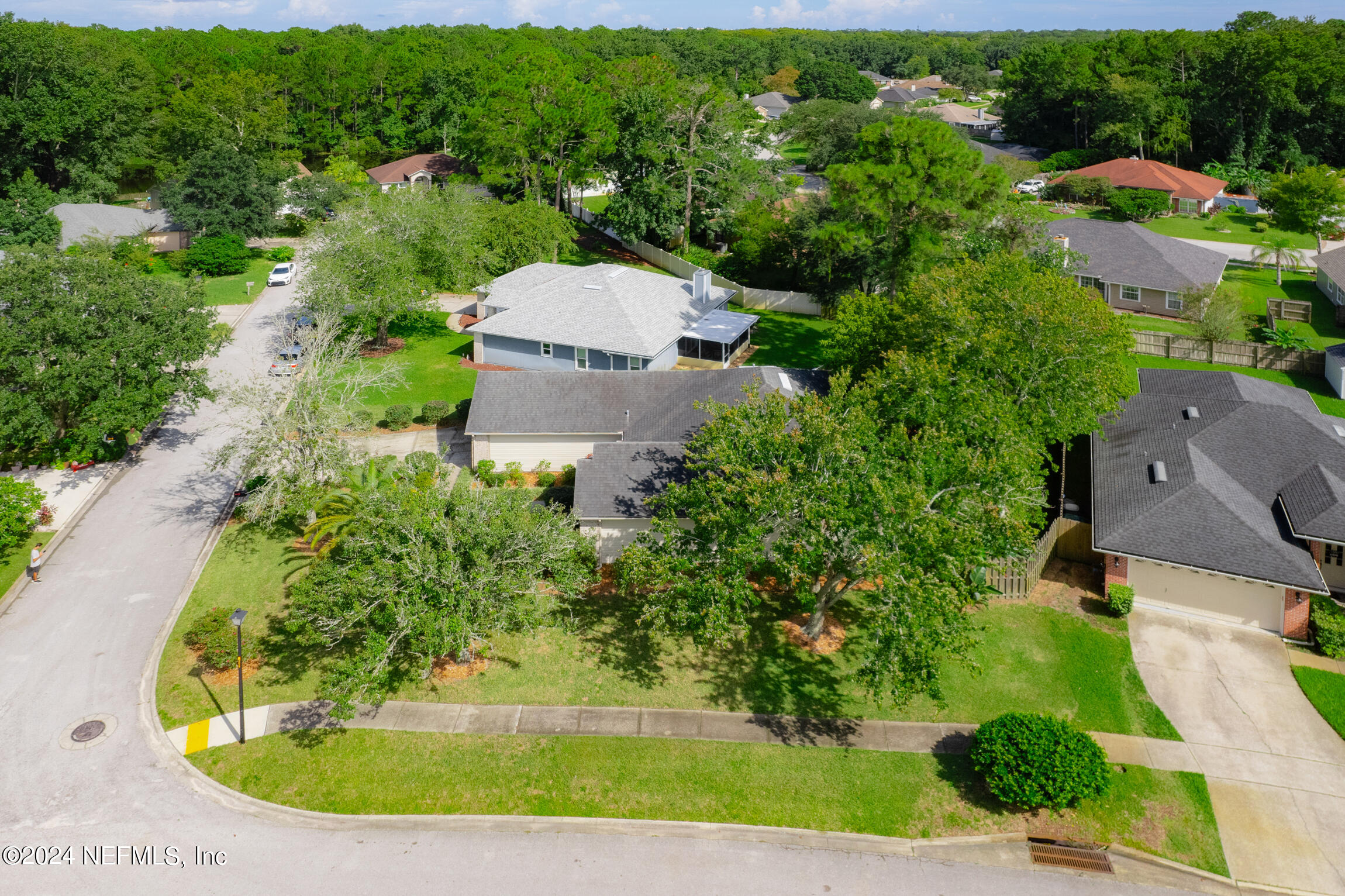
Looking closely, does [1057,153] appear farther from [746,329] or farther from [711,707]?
[711,707]

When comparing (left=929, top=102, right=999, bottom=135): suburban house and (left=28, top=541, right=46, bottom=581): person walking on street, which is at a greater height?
(left=929, top=102, right=999, bottom=135): suburban house

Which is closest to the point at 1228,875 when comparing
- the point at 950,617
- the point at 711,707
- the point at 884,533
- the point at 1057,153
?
the point at 950,617

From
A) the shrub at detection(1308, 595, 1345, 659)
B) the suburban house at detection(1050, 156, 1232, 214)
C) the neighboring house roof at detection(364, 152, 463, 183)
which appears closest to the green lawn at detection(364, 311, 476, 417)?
the shrub at detection(1308, 595, 1345, 659)

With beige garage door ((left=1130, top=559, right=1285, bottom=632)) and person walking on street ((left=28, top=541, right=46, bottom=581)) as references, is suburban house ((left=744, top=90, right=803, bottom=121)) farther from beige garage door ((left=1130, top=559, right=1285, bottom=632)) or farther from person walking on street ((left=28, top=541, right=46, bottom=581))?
person walking on street ((left=28, top=541, right=46, bottom=581))

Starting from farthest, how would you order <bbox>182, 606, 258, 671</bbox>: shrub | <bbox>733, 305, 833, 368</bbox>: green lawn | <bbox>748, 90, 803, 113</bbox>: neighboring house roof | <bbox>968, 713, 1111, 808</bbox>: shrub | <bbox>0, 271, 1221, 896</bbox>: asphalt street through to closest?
1. <bbox>748, 90, 803, 113</bbox>: neighboring house roof
2. <bbox>733, 305, 833, 368</bbox>: green lawn
3. <bbox>182, 606, 258, 671</bbox>: shrub
4. <bbox>968, 713, 1111, 808</bbox>: shrub
5. <bbox>0, 271, 1221, 896</bbox>: asphalt street

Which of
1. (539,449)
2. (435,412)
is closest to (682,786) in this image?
(539,449)

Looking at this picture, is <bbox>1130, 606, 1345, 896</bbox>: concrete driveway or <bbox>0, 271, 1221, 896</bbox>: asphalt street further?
<bbox>1130, 606, 1345, 896</bbox>: concrete driveway

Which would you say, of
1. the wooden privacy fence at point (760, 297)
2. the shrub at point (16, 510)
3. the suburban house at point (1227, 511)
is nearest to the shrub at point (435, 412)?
the shrub at point (16, 510)
